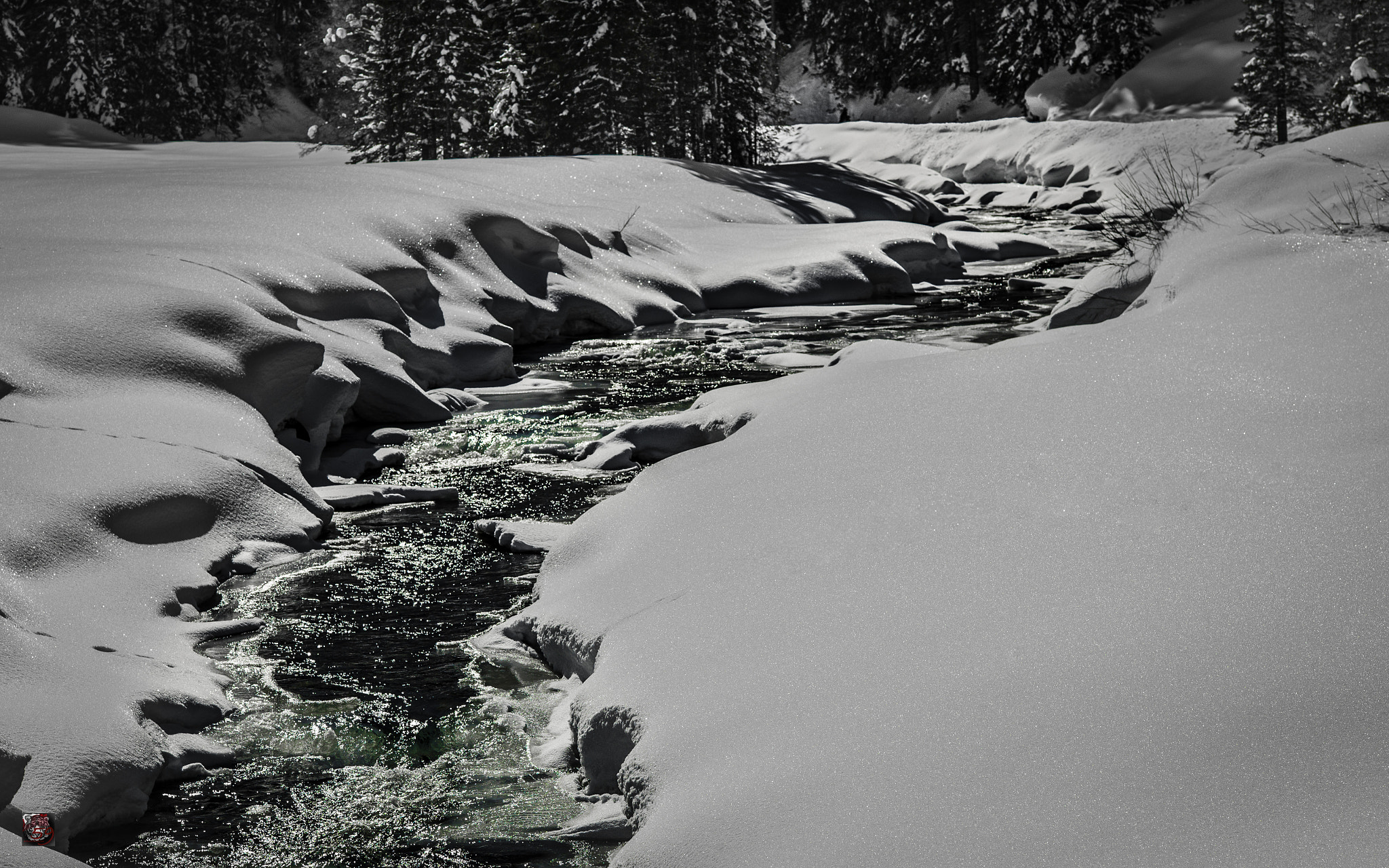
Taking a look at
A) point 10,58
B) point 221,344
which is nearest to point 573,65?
point 221,344

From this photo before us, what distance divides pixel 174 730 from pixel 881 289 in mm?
14464

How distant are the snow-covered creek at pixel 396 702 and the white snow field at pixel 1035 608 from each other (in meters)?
0.38

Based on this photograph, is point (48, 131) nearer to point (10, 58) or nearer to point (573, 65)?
point (10, 58)

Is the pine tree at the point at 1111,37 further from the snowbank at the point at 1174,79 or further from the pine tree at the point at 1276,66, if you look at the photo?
the pine tree at the point at 1276,66

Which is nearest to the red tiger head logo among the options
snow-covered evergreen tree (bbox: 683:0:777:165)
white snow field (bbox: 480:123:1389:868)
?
white snow field (bbox: 480:123:1389:868)

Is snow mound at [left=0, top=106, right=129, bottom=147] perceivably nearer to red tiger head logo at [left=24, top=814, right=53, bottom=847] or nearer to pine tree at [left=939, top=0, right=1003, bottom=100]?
red tiger head logo at [left=24, top=814, right=53, bottom=847]

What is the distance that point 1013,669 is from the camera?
12.0 feet

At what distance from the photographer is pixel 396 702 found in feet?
17.7

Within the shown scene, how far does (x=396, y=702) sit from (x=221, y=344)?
14.0 feet

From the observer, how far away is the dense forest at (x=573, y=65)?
27.7 meters

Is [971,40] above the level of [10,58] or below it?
above

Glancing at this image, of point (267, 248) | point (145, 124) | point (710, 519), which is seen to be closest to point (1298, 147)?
point (710, 519)

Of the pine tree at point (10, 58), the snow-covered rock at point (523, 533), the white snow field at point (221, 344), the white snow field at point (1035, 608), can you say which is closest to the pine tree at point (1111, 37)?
the white snow field at point (221, 344)

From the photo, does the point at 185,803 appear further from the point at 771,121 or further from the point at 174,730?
the point at 771,121
